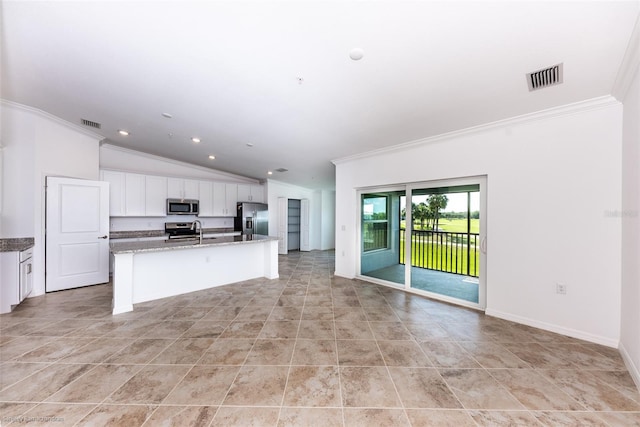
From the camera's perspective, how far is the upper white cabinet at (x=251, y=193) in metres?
7.49

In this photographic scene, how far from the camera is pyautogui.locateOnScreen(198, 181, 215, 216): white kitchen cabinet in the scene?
6613 mm

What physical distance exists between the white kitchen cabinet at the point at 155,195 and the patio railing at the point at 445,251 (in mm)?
5849

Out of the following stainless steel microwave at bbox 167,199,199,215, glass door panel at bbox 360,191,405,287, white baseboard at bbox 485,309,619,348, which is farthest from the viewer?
stainless steel microwave at bbox 167,199,199,215

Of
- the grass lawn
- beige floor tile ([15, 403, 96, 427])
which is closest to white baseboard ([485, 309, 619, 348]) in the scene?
the grass lawn

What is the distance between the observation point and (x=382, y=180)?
4.46 metres

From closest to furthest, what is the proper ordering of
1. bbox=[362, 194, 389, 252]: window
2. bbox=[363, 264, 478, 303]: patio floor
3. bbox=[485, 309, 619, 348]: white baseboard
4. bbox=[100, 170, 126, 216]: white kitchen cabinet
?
bbox=[485, 309, 619, 348]: white baseboard
bbox=[363, 264, 478, 303]: patio floor
bbox=[362, 194, 389, 252]: window
bbox=[100, 170, 126, 216]: white kitchen cabinet

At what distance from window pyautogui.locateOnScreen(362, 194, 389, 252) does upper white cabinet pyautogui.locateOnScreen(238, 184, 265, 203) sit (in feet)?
14.0

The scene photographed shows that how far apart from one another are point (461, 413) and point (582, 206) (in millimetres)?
2593

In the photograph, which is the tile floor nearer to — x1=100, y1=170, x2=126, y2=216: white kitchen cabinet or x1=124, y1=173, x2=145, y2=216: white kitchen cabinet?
x1=100, y1=170, x2=126, y2=216: white kitchen cabinet

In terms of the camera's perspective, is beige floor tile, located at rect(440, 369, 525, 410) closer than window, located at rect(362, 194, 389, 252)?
Yes

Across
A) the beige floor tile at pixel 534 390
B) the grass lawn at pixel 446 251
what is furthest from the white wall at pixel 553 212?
the beige floor tile at pixel 534 390

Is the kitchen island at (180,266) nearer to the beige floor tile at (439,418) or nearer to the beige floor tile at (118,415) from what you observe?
the beige floor tile at (118,415)

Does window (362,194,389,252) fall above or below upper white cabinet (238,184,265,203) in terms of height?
below

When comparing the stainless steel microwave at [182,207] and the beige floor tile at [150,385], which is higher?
the stainless steel microwave at [182,207]
